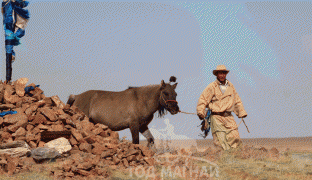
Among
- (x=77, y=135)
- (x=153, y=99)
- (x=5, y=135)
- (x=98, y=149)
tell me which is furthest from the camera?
(x=153, y=99)

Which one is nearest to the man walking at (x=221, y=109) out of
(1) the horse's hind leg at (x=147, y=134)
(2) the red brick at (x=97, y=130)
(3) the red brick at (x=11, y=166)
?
(1) the horse's hind leg at (x=147, y=134)

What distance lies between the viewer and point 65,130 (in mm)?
10961

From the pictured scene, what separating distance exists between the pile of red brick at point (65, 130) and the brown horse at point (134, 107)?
738 mm

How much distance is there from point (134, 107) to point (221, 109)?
324cm

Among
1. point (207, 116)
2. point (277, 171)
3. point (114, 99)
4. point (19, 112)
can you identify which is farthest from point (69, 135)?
point (277, 171)

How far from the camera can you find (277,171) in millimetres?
9203

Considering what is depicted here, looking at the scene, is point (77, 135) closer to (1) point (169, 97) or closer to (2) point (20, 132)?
(2) point (20, 132)

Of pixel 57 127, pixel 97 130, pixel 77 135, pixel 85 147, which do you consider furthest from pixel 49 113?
pixel 85 147

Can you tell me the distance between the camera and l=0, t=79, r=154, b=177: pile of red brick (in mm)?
9324

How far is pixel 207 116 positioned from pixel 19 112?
18.3ft

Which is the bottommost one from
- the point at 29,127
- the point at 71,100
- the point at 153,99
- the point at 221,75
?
the point at 29,127

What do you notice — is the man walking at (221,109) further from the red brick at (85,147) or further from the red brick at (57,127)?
the red brick at (57,127)

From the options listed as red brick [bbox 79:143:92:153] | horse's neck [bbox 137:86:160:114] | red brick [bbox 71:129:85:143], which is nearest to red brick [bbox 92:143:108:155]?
A: red brick [bbox 79:143:92:153]

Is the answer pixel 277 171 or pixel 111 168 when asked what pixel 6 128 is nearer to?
pixel 111 168
